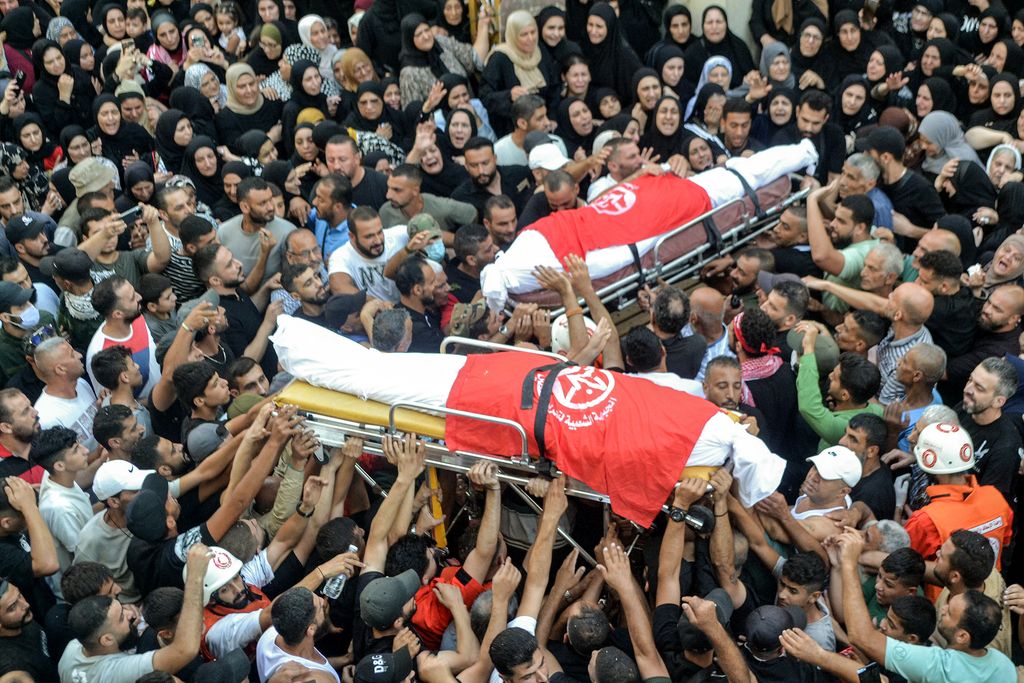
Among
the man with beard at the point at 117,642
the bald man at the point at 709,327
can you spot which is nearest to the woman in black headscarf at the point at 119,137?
the bald man at the point at 709,327

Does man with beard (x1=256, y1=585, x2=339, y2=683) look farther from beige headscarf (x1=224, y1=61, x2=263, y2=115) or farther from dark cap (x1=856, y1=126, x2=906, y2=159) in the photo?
beige headscarf (x1=224, y1=61, x2=263, y2=115)

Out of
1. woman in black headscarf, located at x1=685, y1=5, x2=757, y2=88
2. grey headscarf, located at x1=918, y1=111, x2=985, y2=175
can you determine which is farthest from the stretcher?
woman in black headscarf, located at x1=685, y1=5, x2=757, y2=88

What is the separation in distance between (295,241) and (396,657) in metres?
3.07

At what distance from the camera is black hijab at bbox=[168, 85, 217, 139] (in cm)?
855

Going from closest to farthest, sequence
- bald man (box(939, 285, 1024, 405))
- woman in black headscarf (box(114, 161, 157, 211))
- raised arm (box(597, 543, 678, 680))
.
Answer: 1. raised arm (box(597, 543, 678, 680))
2. bald man (box(939, 285, 1024, 405))
3. woman in black headscarf (box(114, 161, 157, 211))

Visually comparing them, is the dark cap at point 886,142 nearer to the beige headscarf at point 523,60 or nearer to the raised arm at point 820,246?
the raised arm at point 820,246

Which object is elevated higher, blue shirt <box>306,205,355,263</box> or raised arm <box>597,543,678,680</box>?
blue shirt <box>306,205,355,263</box>

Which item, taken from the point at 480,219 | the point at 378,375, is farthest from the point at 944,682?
the point at 480,219

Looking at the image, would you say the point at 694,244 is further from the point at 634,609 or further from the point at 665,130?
the point at 634,609

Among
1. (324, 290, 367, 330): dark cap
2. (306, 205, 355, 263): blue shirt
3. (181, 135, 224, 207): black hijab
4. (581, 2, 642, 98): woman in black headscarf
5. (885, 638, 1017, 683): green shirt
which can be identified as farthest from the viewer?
(581, 2, 642, 98): woman in black headscarf

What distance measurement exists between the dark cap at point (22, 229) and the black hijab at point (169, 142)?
58.2 inches

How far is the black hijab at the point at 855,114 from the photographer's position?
7.97 metres

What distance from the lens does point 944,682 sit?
12.6 feet

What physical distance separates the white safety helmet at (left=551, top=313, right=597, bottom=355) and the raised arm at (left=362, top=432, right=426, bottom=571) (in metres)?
1.11
